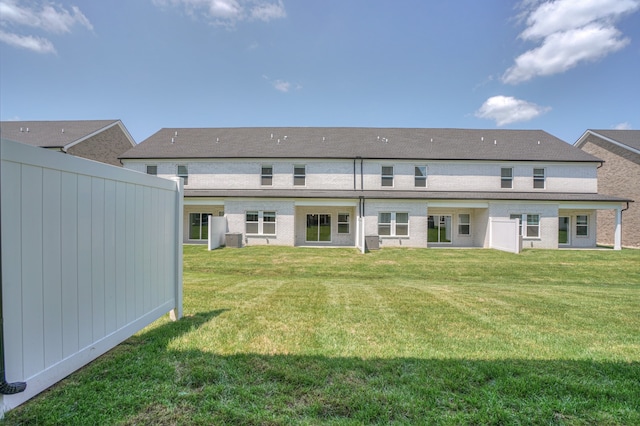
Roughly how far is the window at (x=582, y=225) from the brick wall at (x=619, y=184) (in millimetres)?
3325

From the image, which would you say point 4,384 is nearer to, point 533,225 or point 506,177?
point 533,225

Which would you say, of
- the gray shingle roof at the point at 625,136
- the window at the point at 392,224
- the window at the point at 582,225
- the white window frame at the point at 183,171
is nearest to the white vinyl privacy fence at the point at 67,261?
the window at the point at 392,224

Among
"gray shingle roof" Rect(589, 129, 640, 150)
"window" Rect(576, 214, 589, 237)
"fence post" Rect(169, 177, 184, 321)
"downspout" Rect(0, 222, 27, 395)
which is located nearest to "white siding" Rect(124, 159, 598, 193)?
"window" Rect(576, 214, 589, 237)

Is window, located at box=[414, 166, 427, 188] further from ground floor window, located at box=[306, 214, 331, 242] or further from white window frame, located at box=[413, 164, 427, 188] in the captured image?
ground floor window, located at box=[306, 214, 331, 242]

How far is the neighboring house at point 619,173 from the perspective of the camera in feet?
67.4

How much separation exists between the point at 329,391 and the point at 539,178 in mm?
23649

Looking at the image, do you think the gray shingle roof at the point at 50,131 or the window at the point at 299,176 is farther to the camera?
the gray shingle roof at the point at 50,131

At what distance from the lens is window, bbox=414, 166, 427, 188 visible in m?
20.5

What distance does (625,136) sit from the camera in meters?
22.4

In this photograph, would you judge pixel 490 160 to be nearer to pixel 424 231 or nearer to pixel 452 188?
pixel 452 188

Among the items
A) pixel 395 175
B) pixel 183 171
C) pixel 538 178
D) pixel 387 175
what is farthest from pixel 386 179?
pixel 183 171

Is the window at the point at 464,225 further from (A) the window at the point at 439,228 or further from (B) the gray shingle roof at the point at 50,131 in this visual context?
(B) the gray shingle roof at the point at 50,131

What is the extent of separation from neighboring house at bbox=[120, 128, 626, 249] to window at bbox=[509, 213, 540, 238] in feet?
0.21

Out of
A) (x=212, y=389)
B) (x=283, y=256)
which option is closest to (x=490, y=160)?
(x=283, y=256)
